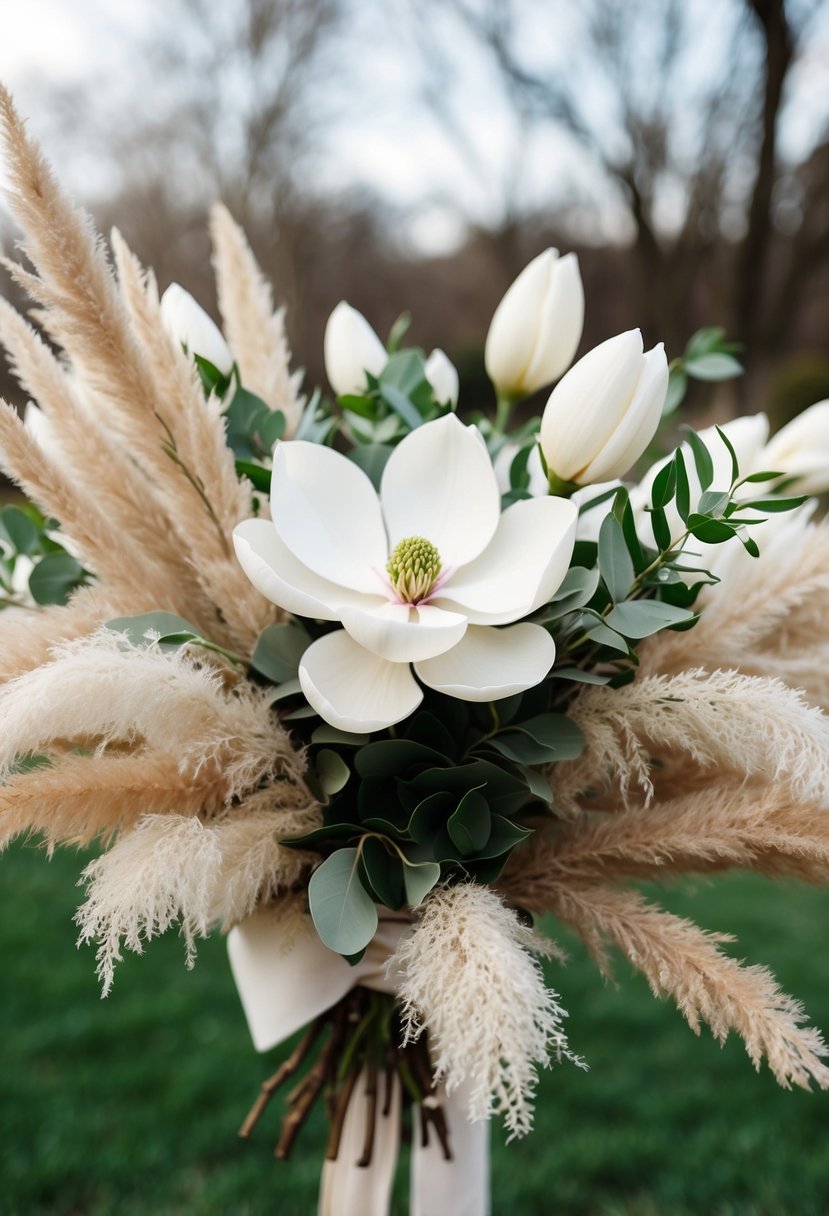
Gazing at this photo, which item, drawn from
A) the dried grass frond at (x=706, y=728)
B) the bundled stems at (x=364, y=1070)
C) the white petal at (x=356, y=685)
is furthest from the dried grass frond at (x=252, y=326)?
the bundled stems at (x=364, y=1070)

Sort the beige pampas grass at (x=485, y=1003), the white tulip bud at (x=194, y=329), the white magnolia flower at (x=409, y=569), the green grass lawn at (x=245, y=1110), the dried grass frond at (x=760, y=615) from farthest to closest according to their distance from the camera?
the green grass lawn at (x=245, y=1110), the white tulip bud at (x=194, y=329), the dried grass frond at (x=760, y=615), the white magnolia flower at (x=409, y=569), the beige pampas grass at (x=485, y=1003)

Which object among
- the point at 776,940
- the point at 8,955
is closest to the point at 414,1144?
the point at 8,955

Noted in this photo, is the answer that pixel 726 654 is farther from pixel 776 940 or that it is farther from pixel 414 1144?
pixel 776 940

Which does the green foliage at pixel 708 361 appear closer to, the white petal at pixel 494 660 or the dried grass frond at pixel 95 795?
the white petal at pixel 494 660

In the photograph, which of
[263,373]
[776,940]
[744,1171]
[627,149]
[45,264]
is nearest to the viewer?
[45,264]

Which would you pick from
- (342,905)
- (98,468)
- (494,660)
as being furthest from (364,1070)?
(98,468)
